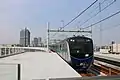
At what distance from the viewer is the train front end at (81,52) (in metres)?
15.8

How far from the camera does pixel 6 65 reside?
25.7 feet

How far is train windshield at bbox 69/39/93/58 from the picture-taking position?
16.0 meters

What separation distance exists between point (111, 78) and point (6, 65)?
16.9 ft

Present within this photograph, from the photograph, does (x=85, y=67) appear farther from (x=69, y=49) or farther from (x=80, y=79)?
(x=80, y=79)

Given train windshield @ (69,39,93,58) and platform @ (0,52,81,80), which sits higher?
train windshield @ (69,39,93,58)

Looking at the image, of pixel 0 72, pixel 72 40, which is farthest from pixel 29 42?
pixel 0 72

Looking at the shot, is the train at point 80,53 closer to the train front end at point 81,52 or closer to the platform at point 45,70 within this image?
the train front end at point 81,52

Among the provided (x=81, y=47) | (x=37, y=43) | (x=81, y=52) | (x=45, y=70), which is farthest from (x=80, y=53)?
(x=37, y=43)

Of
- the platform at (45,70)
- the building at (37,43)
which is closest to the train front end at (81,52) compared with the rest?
the platform at (45,70)

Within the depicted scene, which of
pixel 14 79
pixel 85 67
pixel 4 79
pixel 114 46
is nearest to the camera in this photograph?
pixel 14 79

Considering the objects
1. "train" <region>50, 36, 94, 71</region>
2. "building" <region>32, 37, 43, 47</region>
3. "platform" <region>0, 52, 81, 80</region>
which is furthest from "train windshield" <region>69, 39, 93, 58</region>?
"building" <region>32, 37, 43, 47</region>

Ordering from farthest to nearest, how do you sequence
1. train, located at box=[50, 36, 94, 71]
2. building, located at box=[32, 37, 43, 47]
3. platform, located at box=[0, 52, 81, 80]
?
building, located at box=[32, 37, 43, 47], train, located at box=[50, 36, 94, 71], platform, located at box=[0, 52, 81, 80]

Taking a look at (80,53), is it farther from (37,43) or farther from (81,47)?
Result: (37,43)

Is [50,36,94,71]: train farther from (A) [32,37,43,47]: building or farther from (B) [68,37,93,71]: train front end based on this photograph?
(A) [32,37,43,47]: building
